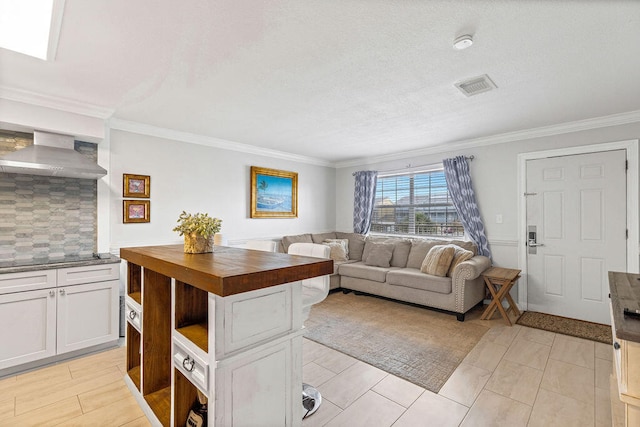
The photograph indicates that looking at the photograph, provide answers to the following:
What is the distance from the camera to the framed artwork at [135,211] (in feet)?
11.8

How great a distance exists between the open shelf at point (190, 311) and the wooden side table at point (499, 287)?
3.42 meters

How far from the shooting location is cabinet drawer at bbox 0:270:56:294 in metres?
2.46

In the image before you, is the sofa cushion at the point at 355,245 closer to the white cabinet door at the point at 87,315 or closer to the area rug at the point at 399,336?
the area rug at the point at 399,336

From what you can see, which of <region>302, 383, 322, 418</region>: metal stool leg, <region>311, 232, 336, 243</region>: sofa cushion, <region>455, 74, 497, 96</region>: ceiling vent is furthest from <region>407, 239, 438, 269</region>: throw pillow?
<region>302, 383, 322, 418</region>: metal stool leg

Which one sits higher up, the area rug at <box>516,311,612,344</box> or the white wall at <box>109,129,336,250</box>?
the white wall at <box>109,129,336,250</box>

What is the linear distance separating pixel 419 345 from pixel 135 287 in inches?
105

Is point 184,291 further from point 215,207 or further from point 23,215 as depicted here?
point 215,207

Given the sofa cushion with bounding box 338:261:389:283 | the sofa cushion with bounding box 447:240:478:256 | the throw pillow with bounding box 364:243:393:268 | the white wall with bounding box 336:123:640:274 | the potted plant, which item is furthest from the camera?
the throw pillow with bounding box 364:243:393:268

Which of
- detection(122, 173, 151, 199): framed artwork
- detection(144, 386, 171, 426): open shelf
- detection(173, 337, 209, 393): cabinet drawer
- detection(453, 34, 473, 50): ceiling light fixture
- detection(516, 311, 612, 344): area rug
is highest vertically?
detection(453, 34, 473, 50): ceiling light fixture

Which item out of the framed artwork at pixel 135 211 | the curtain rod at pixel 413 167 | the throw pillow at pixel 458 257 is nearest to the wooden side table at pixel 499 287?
the throw pillow at pixel 458 257

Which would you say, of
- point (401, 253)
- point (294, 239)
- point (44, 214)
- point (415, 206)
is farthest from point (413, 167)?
point (44, 214)

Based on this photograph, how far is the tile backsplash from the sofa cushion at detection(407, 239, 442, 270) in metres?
4.27

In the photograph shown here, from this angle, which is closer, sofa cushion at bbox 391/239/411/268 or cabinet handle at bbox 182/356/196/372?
cabinet handle at bbox 182/356/196/372

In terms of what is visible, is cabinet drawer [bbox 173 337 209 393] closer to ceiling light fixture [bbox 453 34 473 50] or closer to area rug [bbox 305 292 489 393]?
area rug [bbox 305 292 489 393]
